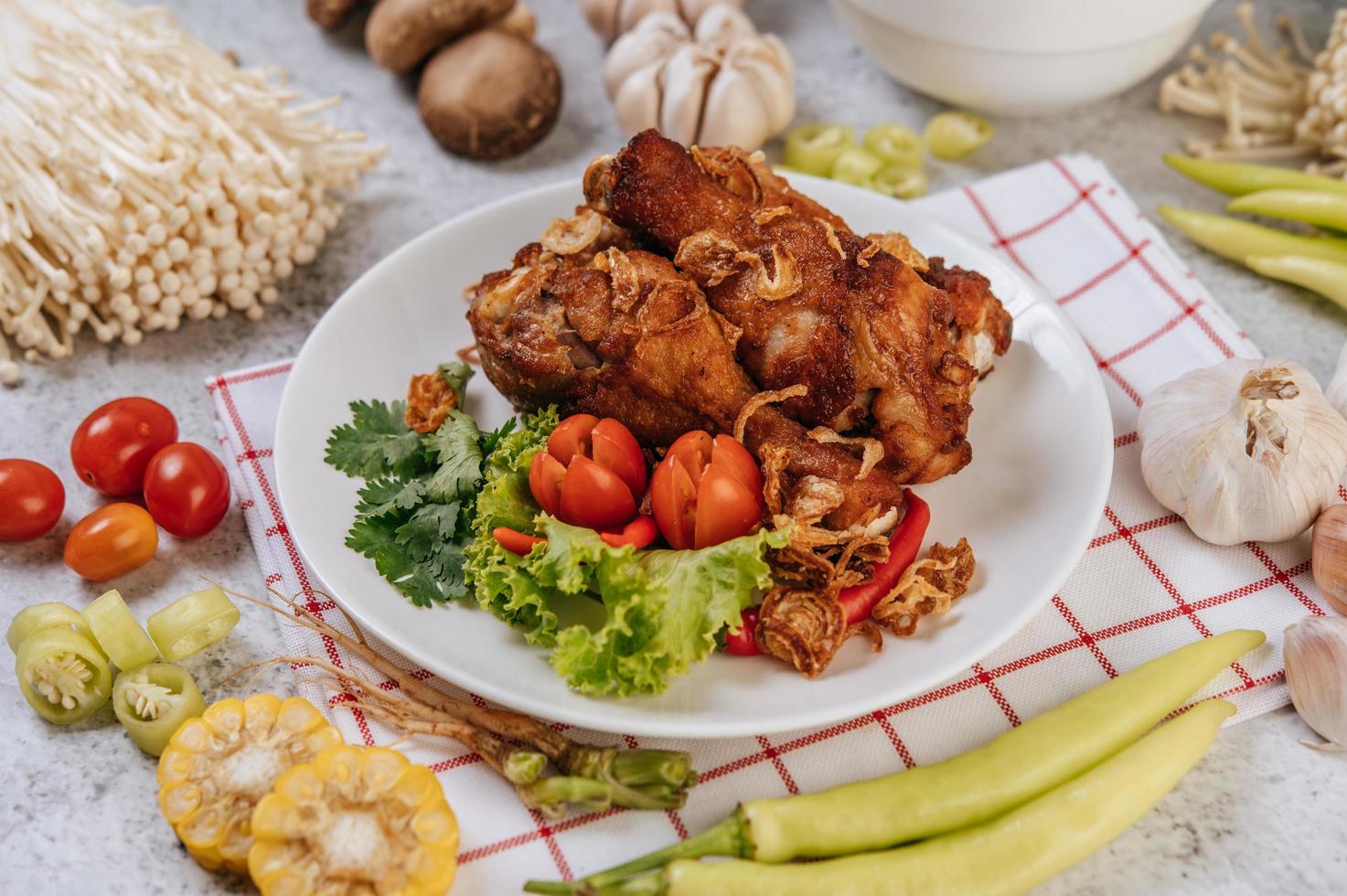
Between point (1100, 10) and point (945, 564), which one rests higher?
point (1100, 10)

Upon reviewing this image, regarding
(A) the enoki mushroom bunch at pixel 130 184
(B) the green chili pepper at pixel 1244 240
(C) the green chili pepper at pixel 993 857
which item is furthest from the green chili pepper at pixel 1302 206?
(A) the enoki mushroom bunch at pixel 130 184

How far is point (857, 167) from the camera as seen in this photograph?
180 inches

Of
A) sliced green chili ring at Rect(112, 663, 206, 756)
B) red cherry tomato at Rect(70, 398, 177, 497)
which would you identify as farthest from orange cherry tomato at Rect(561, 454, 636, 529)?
red cherry tomato at Rect(70, 398, 177, 497)

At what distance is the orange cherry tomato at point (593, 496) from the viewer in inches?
126

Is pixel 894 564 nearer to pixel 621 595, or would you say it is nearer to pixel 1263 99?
pixel 621 595

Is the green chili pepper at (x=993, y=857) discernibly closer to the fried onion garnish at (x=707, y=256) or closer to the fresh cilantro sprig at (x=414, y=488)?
the fresh cilantro sprig at (x=414, y=488)

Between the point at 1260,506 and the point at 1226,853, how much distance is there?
97 centimetres

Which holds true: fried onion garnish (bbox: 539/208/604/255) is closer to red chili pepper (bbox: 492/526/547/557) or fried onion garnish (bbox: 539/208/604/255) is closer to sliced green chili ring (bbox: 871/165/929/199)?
red chili pepper (bbox: 492/526/547/557)

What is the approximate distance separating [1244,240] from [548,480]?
2.78m

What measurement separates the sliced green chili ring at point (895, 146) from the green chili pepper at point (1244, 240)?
3.07 ft

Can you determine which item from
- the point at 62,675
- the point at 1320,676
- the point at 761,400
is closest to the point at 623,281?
the point at 761,400

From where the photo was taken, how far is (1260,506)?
133 inches

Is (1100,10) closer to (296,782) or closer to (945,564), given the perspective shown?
(945,564)

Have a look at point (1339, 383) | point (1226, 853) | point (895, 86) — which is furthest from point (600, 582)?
point (895, 86)
